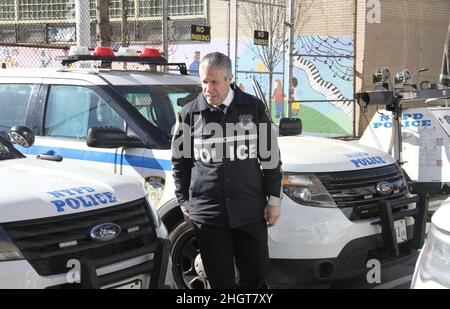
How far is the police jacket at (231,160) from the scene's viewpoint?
3.37 m

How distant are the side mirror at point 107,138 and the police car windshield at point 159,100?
0.37m

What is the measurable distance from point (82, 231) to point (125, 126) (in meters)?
1.70

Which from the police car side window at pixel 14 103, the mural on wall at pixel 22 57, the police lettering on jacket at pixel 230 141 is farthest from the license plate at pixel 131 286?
the mural on wall at pixel 22 57

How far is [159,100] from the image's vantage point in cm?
503

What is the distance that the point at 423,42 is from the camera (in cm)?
1662

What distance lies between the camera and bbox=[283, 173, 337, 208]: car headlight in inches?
A: 164

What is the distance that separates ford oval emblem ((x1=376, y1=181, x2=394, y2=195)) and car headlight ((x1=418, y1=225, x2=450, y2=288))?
1.85m

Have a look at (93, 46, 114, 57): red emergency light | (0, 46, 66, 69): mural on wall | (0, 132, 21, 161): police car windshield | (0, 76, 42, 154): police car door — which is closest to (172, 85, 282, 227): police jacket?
(0, 132, 21, 161): police car windshield

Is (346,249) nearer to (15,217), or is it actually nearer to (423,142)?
(15,217)

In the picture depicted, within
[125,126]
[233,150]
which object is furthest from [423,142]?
[233,150]

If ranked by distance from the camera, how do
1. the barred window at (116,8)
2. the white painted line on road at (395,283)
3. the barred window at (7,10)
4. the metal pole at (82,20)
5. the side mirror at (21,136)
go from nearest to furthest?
the side mirror at (21,136), the white painted line on road at (395,283), the metal pole at (82,20), the barred window at (116,8), the barred window at (7,10)

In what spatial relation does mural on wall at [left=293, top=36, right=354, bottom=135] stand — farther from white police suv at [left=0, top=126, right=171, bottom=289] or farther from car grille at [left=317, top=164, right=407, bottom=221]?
white police suv at [left=0, top=126, right=171, bottom=289]

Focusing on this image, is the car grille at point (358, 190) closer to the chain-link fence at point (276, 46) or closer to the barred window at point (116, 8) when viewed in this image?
the chain-link fence at point (276, 46)

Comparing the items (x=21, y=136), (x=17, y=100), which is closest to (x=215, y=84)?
(x=21, y=136)
